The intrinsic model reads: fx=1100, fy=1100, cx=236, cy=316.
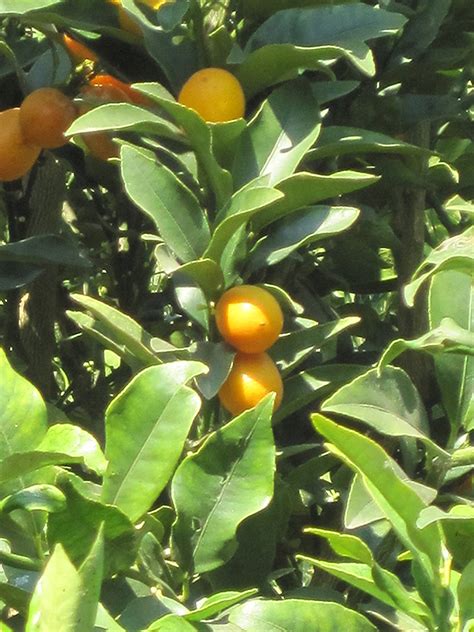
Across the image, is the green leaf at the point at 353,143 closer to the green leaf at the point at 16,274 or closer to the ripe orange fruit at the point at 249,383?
the ripe orange fruit at the point at 249,383

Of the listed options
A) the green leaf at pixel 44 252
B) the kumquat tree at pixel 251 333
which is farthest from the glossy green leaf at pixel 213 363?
the green leaf at pixel 44 252

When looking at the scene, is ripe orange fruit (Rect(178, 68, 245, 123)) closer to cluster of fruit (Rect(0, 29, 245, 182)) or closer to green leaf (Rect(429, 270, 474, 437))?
cluster of fruit (Rect(0, 29, 245, 182))

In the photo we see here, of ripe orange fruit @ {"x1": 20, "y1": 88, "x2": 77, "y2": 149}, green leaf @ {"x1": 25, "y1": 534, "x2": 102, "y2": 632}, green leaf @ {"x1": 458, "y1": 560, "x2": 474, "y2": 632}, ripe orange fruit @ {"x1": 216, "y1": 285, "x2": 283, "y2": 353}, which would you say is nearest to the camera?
green leaf @ {"x1": 25, "y1": 534, "x2": 102, "y2": 632}

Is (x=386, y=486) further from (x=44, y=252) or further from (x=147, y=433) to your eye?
(x=44, y=252)

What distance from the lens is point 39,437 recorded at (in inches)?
25.3

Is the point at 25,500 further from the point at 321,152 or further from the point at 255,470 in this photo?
the point at 321,152

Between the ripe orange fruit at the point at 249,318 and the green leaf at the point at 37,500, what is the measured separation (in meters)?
0.17

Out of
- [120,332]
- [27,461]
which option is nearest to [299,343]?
[120,332]

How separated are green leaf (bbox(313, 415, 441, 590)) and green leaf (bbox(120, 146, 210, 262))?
0.20m

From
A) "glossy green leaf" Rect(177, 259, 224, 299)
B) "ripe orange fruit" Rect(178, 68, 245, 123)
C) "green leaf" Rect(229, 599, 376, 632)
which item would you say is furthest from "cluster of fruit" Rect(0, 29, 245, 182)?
"green leaf" Rect(229, 599, 376, 632)

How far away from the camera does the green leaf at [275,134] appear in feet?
2.41

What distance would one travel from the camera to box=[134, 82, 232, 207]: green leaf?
69 cm

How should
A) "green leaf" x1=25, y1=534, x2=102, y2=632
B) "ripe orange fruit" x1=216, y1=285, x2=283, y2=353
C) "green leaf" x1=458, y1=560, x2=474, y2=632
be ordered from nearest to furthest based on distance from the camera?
"green leaf" x1=25, y1=534, x2=102, y2=632 < "green leaf" x1=458, y1=560, x2=474, y2=632 < "ripe orange fruit" x1=216, y1=285, x2=283, y2=353

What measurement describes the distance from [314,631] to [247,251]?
0.27 metres
